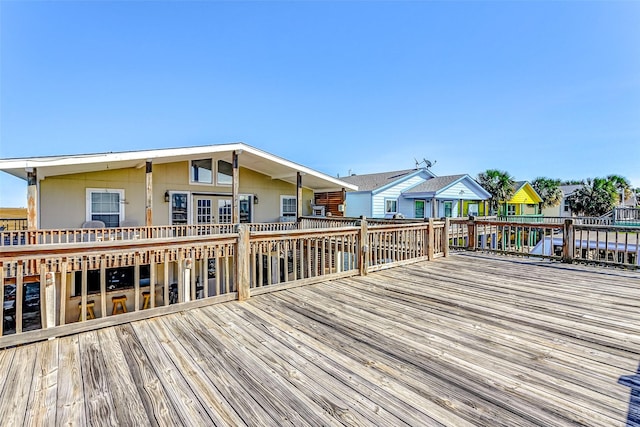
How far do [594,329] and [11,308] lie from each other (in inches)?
546

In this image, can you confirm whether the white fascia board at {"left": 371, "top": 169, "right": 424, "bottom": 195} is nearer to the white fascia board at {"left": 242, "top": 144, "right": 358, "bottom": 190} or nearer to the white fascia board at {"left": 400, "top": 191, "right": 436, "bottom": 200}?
the white fascia board at {"left": 400, "top": 191, "right": 436, "bottom": 200}

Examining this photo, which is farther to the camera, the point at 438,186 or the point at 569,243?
the point at 438,186

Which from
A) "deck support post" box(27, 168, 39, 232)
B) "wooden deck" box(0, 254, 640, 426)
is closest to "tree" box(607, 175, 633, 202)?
"wooden deck" box(0, 254, 640, 426)

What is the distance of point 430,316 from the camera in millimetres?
3225

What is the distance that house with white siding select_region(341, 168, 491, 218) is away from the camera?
666 inches

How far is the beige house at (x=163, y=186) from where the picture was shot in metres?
7.48

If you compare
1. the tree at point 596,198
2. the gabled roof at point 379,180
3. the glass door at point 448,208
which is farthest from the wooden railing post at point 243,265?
the tree at point 596,198

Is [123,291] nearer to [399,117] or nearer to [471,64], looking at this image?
[471,64]

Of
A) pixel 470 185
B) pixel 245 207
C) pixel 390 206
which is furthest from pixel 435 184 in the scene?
pixel 245 207

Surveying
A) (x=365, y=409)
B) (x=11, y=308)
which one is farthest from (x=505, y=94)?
(x=11, y=308)

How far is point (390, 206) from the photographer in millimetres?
17594

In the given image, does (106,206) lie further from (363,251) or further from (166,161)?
(363,251)

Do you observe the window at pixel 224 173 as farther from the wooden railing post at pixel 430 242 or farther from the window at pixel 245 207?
the wooden railing post at pixel 430 242

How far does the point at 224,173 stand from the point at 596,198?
30.8m
